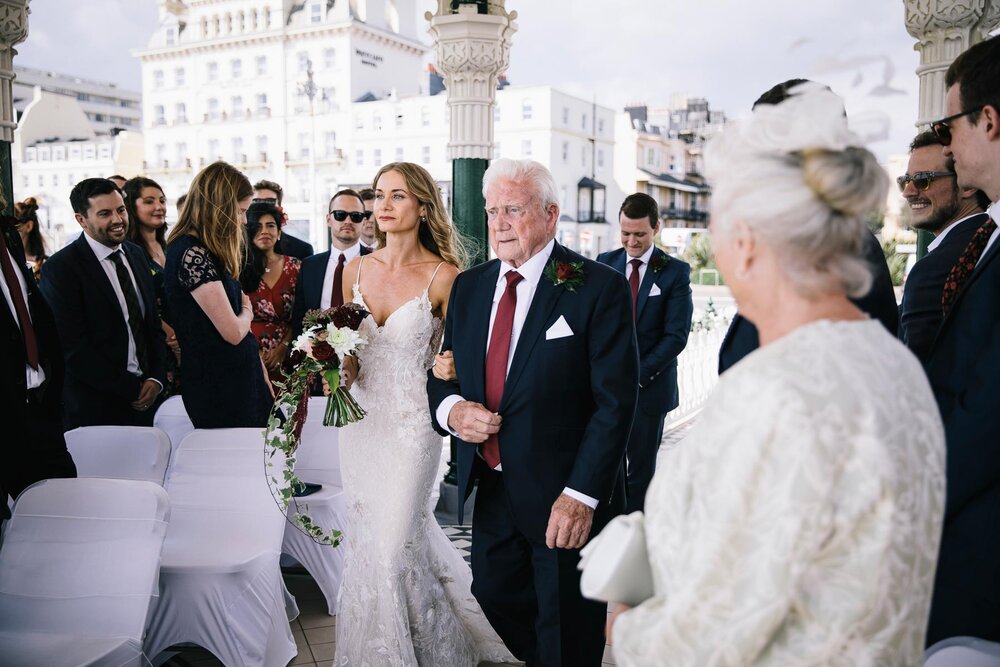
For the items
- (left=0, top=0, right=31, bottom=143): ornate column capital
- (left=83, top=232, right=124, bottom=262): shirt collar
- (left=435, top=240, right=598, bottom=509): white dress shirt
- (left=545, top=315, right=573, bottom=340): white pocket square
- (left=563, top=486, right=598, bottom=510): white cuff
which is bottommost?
(left=563, top=486, right=598, bottom=510): white cuff

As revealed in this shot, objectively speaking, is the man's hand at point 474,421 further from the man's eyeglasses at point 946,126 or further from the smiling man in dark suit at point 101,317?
the smiling man in dark suit at point 101,317

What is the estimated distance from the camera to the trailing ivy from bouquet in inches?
129

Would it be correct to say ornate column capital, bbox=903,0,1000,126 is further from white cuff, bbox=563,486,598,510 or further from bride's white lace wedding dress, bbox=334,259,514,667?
white cuff, bbox=563,486,598,510

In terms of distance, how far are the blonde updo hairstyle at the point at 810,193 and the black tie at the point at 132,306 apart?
4029 millimetres

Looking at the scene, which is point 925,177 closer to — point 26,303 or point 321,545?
point 321,545

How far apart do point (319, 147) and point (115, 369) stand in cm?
4604

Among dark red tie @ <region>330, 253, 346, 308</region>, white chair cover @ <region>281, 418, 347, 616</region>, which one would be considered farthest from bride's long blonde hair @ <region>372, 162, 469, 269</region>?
dark red tie @ <region>330, 253, 346, 308</region>

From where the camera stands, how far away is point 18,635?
9.09ft

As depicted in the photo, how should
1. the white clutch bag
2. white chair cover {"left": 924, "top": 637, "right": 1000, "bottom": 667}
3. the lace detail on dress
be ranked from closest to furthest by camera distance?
1. the white clutch bag
2. white chair cover {"left": 924, "top": 637, "right": 1000, "bottom": 667}
3. the lace detail on dress

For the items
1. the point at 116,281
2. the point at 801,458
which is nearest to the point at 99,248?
the point at 116,281

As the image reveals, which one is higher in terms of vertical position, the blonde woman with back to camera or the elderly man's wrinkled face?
the elderly man's wrinkled face

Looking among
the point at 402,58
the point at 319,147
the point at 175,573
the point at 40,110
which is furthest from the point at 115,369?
the point at 40,110

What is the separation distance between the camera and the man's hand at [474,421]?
2.83 metres

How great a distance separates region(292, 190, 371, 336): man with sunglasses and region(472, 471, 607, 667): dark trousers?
2.05 meters
